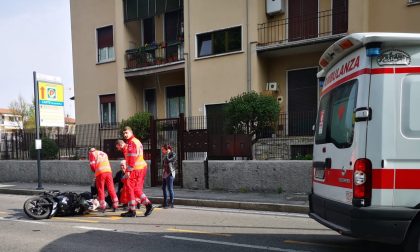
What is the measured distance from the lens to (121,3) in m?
19.9

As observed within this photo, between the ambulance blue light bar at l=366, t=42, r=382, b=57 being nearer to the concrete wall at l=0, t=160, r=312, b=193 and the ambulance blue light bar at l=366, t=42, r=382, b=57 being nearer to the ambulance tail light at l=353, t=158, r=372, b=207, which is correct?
the ambulance tail light at l=353, t=158, r=372, b=207

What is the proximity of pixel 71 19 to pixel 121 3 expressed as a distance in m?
3.95

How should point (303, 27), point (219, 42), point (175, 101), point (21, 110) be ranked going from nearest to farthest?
point (303, 27) < point (219, 42) < point (175, 101) < point (21, 110)

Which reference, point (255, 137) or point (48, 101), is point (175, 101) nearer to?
point (48, 101)

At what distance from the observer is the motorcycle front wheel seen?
329 inches

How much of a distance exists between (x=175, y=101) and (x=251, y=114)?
27.2ft

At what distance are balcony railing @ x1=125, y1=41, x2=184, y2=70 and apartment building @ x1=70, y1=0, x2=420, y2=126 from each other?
52 millimetres

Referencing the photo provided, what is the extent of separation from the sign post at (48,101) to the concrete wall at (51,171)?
4.75ft

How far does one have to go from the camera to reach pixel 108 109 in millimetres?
20875

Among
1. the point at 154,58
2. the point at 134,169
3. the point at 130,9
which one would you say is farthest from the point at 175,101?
the point at 134,169

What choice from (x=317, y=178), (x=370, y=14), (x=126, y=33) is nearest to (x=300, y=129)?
(x=370, y=14)

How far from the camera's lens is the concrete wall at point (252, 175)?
1029cm

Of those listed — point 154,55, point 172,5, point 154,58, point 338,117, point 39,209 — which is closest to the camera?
point 338,117

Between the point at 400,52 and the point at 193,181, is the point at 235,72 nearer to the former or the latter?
the point at 193,181
